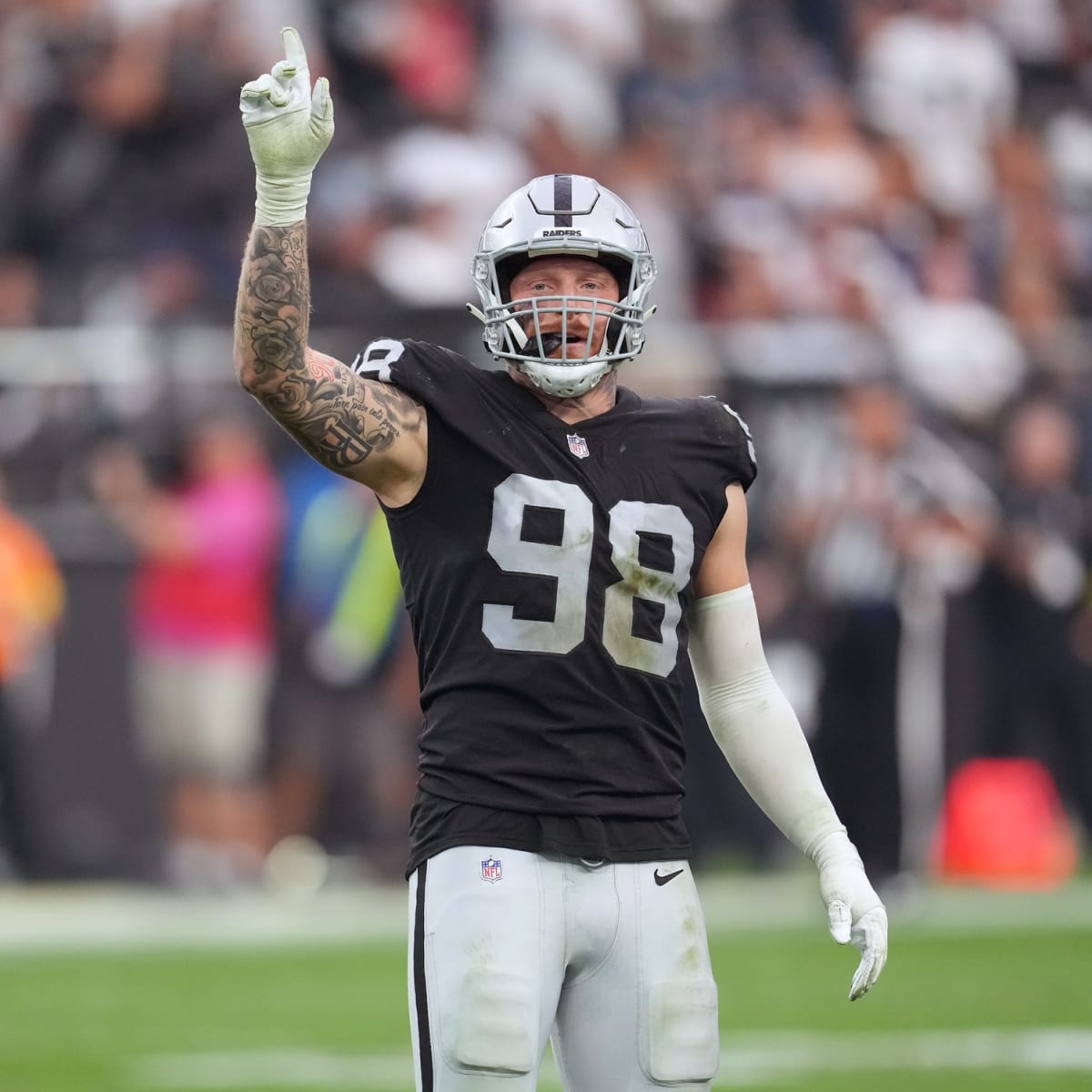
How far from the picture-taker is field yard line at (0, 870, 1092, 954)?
882 cm

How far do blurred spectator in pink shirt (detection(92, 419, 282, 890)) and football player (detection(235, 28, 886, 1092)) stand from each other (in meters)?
6.41

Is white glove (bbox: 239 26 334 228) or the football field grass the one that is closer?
white glove (bbox: 239 26 334 228)

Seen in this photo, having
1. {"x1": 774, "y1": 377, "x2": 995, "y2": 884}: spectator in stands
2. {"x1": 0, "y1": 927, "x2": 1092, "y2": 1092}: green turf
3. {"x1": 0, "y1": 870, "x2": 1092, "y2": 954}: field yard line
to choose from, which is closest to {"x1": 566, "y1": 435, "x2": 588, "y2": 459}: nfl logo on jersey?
{"x1": 0, "y1": 927, "x2": 1092, "y2": 1092}: green turf

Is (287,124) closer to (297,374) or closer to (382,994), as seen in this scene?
(297,374)

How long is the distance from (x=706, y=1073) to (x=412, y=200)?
8.33 meters

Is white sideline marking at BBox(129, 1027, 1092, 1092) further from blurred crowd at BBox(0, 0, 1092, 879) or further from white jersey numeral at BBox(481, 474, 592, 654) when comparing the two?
white jersey numeral at BBox(481, 474, 592, 654)

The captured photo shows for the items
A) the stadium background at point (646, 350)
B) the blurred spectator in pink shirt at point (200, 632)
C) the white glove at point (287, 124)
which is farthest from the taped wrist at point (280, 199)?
the blurred spectator in pink shirt at point (200, 632)

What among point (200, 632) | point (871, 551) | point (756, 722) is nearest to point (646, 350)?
point (871, 551)

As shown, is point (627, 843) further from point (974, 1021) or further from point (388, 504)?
point (974, 1021)

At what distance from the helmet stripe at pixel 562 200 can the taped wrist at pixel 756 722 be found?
662 mm

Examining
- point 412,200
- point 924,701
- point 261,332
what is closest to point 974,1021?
point 924,701

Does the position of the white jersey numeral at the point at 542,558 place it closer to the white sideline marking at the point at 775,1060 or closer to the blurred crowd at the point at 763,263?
the white sideline marking at the point at 775,1060

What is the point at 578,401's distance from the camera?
364 centimetres

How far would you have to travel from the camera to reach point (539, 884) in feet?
11.1
